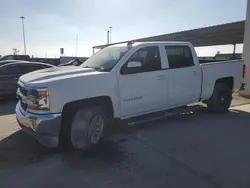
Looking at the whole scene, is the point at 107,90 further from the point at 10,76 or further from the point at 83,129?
the point at 10,76

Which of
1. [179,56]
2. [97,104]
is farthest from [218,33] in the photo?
[97,104]

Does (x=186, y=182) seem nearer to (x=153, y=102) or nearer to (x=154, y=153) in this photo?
(x=154, y=153)

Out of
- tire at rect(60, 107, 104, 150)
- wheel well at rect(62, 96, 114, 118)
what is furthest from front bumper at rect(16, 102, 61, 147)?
tire at rect(60, 107, 104, 150)

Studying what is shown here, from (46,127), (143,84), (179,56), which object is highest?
(179,56)

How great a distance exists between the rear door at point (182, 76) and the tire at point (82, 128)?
7.34 feet

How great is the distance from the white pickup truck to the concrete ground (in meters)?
0.42

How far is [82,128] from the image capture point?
5.45 m

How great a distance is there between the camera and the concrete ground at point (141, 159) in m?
4.30

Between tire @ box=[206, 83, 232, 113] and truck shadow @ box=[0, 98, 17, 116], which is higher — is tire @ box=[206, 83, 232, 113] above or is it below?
above

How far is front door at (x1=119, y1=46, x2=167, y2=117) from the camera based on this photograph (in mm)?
6056

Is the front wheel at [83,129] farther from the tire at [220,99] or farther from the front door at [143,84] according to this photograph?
the tire at [220,99]

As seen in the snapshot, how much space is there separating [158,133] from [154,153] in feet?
4.39

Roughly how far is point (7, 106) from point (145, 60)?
6.04 meters

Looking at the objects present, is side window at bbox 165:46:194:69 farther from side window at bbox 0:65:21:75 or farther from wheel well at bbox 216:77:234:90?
side window at bbox 0:65:21:75
